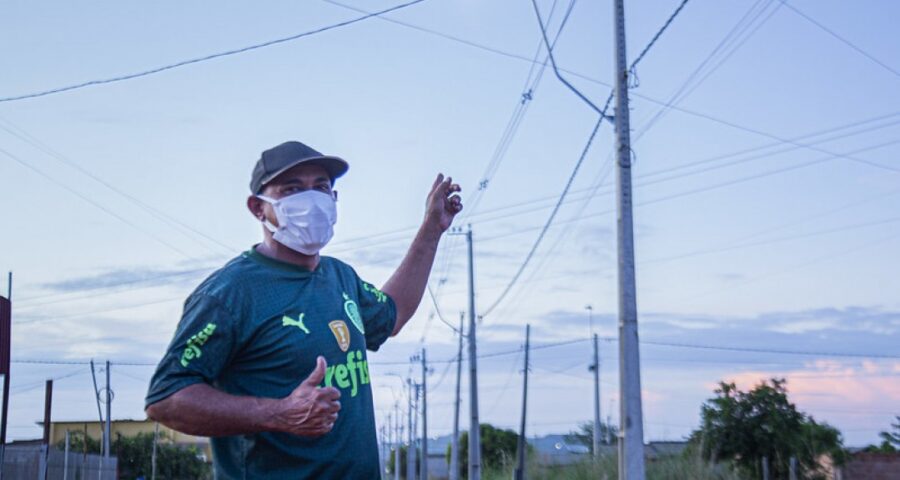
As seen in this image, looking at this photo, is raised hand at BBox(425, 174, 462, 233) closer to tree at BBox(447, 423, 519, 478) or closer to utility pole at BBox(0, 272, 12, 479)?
utility pole at BBox(0, 272, 12, 479)

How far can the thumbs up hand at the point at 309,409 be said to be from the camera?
3260mm

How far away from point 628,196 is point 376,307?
15009 millimetres

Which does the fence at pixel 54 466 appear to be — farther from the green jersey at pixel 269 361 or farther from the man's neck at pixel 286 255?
the green jersey at pixel 269 361

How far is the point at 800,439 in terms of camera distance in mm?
34188

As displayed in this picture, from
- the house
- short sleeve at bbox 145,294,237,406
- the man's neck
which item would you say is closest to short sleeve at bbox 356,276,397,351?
the man's neck

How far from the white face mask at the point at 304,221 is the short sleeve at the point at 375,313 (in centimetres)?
36

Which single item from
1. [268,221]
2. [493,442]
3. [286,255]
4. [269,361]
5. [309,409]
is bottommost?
[309,409]

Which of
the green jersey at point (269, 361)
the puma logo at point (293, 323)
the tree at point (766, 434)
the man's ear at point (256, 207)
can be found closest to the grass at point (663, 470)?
the tree at point (766, 434)

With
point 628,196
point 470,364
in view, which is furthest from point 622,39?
point 470,364

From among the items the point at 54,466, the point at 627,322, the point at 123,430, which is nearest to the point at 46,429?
the point at 54,466

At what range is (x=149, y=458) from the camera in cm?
7619

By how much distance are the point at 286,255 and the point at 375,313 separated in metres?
0.52

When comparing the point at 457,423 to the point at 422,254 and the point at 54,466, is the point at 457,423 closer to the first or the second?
the point at 54,466

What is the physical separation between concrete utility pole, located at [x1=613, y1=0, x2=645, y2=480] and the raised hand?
45.0 ft
